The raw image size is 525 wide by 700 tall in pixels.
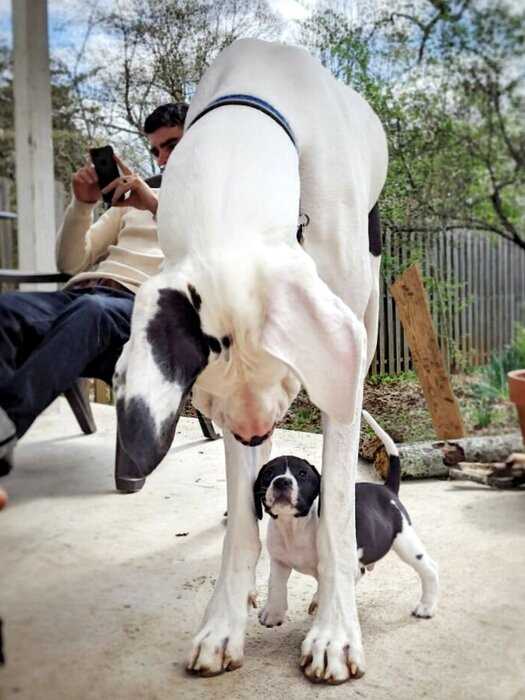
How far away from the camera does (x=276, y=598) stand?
132cm

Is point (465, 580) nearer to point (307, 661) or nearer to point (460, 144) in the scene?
point (307, 661)

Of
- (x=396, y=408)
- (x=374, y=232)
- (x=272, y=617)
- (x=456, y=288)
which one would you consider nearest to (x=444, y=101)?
(x=456, y=288)

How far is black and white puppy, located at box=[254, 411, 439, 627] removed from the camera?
121 centimetres

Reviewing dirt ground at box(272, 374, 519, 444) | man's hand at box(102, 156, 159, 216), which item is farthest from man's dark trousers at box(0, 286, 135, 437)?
dirt ground at box(272, 374, 519, 444)

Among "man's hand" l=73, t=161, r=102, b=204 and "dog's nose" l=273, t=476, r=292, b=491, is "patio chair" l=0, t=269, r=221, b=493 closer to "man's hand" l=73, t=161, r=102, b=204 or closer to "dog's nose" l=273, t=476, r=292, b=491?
"man's hand" l=73, t=161, r=102, b=204

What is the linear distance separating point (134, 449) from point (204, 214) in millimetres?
291

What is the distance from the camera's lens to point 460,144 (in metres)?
1.75

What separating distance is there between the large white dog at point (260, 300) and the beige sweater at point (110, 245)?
13 centimetres

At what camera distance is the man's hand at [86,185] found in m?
0.98

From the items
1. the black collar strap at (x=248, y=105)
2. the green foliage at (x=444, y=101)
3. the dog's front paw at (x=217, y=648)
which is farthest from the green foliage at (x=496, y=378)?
the black collar strap at (x=248, y=105)

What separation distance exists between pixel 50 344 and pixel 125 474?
0.25m

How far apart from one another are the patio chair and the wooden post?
64 cm

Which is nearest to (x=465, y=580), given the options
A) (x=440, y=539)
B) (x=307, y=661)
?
(x=440, y=539)

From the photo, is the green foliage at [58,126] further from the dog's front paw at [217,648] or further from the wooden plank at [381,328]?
the dog's front paw at [217,648]
